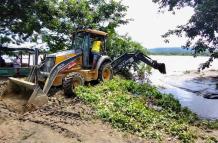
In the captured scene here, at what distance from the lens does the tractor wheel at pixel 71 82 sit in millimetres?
13297

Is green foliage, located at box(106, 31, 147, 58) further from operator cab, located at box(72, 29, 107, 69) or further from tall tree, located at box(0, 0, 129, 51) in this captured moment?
operator cab, located at box(72, 29, 107, 69)

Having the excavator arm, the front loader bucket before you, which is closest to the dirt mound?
the front loader bucket

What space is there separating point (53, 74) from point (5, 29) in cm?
1273

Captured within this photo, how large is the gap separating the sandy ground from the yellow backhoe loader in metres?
0.66

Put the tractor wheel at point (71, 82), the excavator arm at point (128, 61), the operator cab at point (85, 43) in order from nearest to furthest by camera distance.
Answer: the tractor wheel at point (71, 82), the operator cab at point (85, 43), the excavator arm at point (128, 61)

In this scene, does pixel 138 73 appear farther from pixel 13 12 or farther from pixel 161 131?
pixel 161 131

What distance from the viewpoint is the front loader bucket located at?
11.3 metres

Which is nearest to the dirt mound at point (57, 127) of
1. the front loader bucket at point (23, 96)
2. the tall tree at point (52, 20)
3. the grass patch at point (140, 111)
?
the front loader bucket at point (23, 96)

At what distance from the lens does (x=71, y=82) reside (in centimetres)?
1346

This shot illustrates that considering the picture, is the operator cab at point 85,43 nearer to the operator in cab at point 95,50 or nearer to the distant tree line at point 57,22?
the operator in cab at point 95,50

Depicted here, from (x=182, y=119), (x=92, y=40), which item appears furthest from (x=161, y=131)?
(x=92, y=40)

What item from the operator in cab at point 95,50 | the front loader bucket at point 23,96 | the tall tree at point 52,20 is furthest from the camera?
the tall tree at point 52,20

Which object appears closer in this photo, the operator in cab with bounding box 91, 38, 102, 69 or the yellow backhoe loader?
the yellow backhoe loader

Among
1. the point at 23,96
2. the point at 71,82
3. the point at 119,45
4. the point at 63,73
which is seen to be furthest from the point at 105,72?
the point at 119,45
